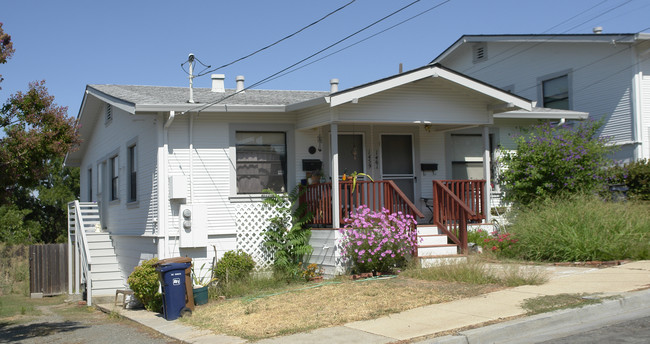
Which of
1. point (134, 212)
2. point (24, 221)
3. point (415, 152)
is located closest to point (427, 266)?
point (415, 152)

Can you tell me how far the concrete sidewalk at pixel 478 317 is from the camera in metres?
7.12

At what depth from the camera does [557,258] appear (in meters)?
11.4

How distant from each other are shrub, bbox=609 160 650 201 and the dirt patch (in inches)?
294

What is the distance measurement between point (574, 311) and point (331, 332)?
2950 millimetres

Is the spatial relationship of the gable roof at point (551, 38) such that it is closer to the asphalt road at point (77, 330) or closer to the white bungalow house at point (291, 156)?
the white bungalow house at point (291, 156)

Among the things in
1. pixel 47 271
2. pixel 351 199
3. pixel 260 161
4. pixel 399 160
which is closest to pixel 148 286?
pixel 260 161

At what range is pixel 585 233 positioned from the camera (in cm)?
1112

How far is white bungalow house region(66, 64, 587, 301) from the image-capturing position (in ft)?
40.1

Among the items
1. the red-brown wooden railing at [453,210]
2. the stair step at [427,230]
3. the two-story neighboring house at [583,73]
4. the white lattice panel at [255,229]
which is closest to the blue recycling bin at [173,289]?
the white lattice panel at [255,229]

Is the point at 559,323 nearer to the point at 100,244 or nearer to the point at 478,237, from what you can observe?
the point at 478,237

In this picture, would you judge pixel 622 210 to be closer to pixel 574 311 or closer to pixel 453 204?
pixel 453 204

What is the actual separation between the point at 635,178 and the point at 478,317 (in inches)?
371

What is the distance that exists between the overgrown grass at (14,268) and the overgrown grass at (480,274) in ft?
46.0

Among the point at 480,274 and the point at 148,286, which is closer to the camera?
the point at 480,274
